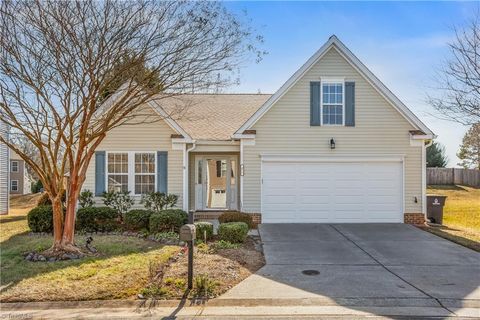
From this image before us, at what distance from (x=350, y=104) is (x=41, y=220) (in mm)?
11109

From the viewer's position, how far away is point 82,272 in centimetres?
781

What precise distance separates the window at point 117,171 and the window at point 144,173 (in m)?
0.41

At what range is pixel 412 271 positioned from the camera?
823cm

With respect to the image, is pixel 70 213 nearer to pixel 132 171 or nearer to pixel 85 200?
pixel 85 200

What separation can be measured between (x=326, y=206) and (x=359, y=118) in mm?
3419

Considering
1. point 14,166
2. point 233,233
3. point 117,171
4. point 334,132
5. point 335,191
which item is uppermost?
point 334,132

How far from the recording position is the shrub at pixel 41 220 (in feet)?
41.6

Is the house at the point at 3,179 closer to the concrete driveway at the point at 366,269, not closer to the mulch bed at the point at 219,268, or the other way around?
the concrete driveway at the point at 366,269

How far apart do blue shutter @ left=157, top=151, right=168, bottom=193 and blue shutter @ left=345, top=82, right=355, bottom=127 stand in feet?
22.2

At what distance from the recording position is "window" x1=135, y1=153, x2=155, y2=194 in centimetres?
1506

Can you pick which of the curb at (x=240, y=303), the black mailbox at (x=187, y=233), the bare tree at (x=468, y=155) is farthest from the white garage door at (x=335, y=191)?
the bare tree at (x=468, y=155)

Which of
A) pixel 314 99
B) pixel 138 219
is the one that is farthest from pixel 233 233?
pixel 314 99

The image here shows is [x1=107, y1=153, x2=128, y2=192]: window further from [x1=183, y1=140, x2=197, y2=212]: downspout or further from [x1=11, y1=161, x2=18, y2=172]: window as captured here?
[x1=11, y1=161, x2=18, y2=172]: window

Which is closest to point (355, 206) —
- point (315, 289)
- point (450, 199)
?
point (315, 289)
